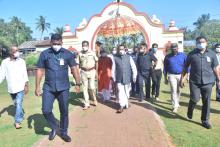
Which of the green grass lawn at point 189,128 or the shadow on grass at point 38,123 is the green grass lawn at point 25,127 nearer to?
the shadow on grass at point 38,123

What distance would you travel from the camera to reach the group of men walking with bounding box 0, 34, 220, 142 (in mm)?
7578

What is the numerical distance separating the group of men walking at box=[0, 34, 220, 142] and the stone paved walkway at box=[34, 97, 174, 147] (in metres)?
0.32

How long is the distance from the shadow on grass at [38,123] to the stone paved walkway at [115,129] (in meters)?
0.60

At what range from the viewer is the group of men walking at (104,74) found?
7.58 meters

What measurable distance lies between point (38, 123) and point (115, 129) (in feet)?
6.96

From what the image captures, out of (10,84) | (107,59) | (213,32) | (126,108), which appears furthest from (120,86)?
(213,32)

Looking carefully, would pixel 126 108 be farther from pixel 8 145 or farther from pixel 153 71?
pixel 8 145

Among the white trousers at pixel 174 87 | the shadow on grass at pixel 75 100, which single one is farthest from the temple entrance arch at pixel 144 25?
the white trousers at pixel 174 87

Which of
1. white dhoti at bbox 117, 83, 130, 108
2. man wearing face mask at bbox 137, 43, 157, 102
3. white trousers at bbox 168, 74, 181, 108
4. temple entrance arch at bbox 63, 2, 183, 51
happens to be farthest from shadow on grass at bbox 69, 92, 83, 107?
temple entrance arch at bbox 63, 2, 183, 51

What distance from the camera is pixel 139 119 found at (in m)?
9.55

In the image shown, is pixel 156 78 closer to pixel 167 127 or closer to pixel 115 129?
pixel 167 127

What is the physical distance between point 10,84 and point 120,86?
3.14m

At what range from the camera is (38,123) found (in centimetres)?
948

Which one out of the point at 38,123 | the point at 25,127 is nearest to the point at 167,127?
the point at 38,123
